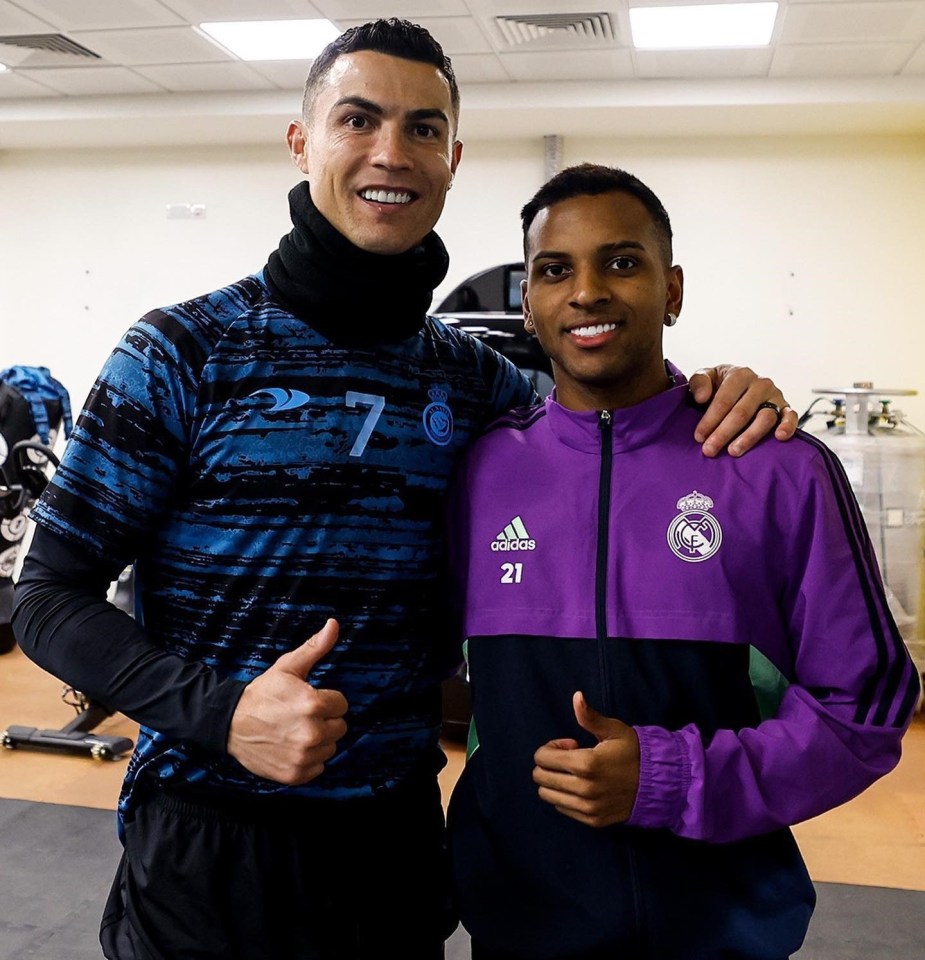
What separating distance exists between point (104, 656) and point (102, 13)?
4778 mm

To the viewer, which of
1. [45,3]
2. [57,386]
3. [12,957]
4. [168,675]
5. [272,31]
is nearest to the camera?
[168,675]

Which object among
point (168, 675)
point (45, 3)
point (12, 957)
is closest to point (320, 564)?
point (168, 675)

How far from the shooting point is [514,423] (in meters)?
1.47

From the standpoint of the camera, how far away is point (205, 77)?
5.95 m

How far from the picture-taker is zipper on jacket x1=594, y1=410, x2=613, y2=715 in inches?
48.9

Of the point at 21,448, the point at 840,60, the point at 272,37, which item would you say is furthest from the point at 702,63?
the point at 21,448

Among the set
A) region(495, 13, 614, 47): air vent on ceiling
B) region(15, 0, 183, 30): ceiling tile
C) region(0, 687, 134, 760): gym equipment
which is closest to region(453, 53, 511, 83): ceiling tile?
region(495, 13, 614, 47): air vent on ceiling

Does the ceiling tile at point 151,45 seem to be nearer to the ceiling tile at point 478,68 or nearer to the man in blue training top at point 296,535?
the ceiling tile at point 478,68

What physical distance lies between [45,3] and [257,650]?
15.4ft

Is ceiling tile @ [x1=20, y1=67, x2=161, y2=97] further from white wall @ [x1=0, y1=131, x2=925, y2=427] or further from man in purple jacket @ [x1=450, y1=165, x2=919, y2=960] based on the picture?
man in purple jacket @ [x1=450, y1=165, x2=919, y2=960]

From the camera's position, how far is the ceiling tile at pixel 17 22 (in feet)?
16.2

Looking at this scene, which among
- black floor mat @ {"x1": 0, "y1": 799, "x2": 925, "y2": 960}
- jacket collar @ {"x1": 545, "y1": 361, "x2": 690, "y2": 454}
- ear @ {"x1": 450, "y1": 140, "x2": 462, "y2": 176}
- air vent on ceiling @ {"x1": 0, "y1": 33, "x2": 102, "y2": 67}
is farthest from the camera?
air vent on ceiling @ {"x1": 0, "y1": 33, "x2": 102, "y2": 67}

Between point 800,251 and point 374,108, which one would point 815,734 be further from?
point 800,251

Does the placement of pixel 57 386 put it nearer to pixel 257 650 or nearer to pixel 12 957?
pixel 12 957
